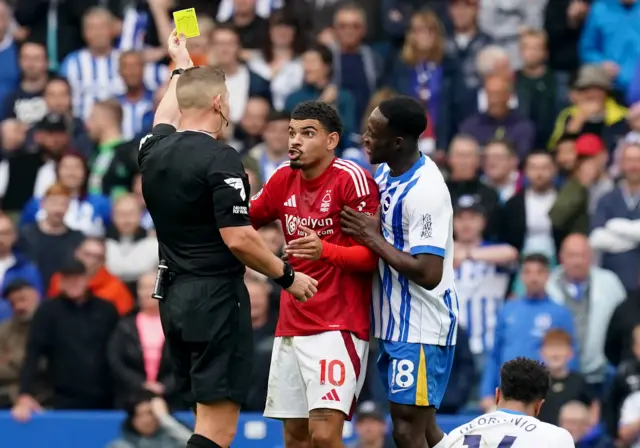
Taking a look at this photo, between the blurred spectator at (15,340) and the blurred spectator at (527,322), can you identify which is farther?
the blurred spectator at (15,340)

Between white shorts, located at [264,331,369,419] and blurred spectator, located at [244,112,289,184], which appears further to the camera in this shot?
blurred spectator, located at [244,112,289,184]

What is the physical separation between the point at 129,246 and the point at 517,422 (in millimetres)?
7304

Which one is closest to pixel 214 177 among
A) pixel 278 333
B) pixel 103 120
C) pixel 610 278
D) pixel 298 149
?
pixel 298 149

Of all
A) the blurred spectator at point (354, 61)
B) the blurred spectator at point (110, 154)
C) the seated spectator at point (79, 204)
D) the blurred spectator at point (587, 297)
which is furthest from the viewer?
the blurred spectator at point (354, 61)

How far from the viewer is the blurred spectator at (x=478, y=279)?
1441 centimetres

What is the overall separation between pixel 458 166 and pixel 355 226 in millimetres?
5982

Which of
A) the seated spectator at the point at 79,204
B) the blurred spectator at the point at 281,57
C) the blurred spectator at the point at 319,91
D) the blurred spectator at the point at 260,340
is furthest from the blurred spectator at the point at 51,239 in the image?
the blurred spectator at the point at 281,57

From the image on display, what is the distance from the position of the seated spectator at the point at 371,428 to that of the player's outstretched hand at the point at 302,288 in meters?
3.85

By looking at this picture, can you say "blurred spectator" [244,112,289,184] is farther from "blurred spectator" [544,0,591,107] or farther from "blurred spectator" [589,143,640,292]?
"blurred spectator" [544,0,591,107]

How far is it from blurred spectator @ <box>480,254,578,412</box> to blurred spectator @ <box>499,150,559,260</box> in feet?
3.47

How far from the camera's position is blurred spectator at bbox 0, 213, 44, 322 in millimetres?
15211

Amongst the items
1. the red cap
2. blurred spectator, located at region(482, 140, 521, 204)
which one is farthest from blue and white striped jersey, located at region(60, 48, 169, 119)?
the red cap

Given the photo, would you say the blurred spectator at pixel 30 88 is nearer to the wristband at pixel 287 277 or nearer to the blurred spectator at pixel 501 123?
the blurred spectator at pixel 501 123

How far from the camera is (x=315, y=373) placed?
9.48 m
